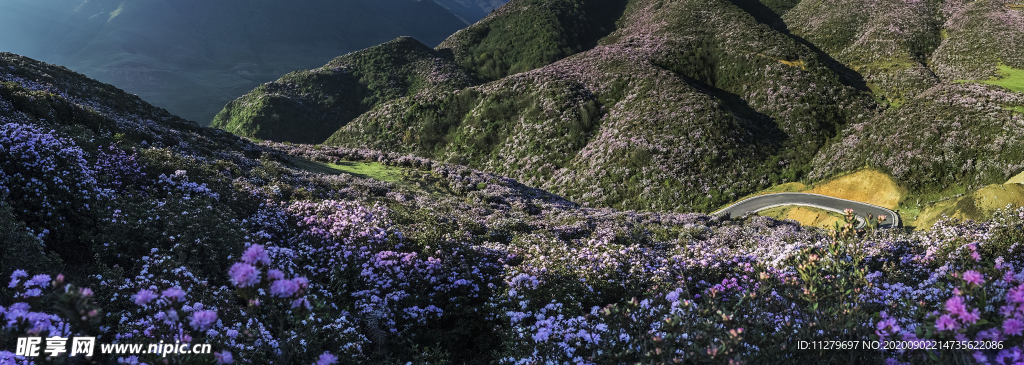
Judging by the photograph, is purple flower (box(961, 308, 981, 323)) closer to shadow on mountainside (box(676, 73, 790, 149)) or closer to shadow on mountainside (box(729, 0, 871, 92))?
shadow on mountainside (box(676, 73, 790, 149))

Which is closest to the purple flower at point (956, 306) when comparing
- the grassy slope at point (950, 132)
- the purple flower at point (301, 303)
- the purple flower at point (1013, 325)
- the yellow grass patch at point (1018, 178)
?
the purple flower at point (1013, 325)

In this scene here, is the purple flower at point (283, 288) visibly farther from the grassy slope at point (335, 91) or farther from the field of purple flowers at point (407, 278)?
the grassy slope at point (335, 91)

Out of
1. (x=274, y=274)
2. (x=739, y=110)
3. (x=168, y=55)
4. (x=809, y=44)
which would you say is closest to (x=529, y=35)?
(x=809, y=44)

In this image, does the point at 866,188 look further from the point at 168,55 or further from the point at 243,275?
the point at 168,55

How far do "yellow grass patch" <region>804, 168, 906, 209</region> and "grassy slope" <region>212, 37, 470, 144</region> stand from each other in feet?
156

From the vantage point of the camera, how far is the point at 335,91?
70625mm

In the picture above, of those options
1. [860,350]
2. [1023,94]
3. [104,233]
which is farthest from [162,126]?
[1023,94]

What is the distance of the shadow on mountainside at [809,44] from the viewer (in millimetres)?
44806

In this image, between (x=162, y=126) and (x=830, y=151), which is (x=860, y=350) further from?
(x=830, y=151)

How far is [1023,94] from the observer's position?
34.0 metres

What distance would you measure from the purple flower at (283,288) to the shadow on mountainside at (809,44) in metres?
56.3

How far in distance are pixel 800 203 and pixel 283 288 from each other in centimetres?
3825

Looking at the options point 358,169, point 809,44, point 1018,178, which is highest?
point 809,44

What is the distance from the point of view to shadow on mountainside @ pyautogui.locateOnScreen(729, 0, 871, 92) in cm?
4481
